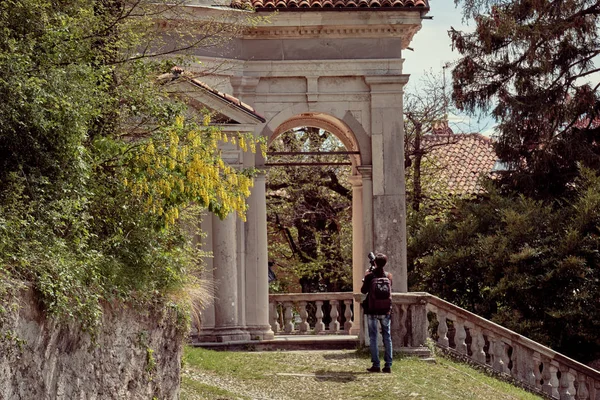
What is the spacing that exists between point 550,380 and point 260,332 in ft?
17.7

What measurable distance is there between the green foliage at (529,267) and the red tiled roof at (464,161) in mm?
10044

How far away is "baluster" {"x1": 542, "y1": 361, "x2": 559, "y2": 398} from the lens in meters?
20.8

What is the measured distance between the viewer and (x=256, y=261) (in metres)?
22.9

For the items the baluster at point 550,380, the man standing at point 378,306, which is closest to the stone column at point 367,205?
the baluster at point 550,380

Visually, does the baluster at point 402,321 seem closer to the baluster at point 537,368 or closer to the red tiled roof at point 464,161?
the baluster at point 537,368

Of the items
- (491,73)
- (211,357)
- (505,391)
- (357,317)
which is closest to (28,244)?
(211,357)

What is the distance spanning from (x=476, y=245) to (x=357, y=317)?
10.1 ft

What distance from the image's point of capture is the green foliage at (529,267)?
23562 mm

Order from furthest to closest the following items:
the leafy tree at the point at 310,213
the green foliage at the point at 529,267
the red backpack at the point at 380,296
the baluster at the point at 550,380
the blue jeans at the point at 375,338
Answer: the leafy tree at the point at 310,213
the green foliage at the point at 529,267
the baluster at the point at 550,380
the red backpack at the point at 380,296
the blue jeans at the point at 375,338

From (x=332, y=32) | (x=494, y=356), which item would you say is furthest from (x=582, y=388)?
(x=332, y=32)

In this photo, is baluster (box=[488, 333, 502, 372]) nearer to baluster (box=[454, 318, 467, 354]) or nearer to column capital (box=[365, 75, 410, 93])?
baluster (box=[454, 318, 467, 354])

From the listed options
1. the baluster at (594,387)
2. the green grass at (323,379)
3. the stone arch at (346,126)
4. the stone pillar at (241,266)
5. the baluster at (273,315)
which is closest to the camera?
the green grass at (323,379)

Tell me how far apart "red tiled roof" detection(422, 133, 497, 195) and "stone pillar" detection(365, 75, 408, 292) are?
12566 millimetres

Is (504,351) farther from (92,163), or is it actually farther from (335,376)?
(92,163)
